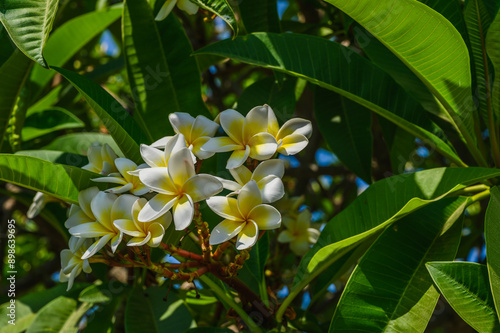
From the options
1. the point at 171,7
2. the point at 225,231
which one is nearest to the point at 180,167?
the point at 225,231

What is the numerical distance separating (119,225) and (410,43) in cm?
66

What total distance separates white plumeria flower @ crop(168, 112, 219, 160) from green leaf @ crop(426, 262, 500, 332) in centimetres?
48

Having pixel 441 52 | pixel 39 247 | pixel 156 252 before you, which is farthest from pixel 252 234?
pixel 39 247

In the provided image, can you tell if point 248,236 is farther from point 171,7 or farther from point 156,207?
point 171,7

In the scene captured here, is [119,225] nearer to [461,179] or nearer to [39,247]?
[461,179]

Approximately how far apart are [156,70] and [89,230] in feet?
1.70

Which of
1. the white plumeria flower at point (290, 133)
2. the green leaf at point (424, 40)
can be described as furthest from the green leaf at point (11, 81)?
the green leaf at point (424, 40)

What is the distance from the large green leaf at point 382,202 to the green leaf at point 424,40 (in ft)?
0.63

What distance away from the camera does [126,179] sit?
1.04 m

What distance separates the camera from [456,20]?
48.8 inches

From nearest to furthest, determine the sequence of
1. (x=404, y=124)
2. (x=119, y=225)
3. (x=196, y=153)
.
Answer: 1. (x=119, y=225)
2. (x=196, y=153)
3. (x=404, y=124)

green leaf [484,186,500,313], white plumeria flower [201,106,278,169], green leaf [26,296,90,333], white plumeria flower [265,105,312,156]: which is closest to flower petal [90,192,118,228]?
white plumeria flower [201,106,278,169]

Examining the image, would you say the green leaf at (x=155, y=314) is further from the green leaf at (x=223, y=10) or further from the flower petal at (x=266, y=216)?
the green leaf at (x=223, y=10)

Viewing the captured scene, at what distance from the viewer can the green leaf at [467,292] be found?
944 mm
